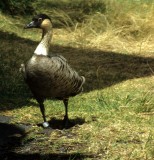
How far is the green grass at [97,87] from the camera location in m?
6.53

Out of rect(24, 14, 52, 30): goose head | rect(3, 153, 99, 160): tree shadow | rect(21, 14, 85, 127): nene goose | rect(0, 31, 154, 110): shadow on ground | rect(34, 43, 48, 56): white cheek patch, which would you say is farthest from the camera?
rect(0, 31, 154, 110): shadow on ground

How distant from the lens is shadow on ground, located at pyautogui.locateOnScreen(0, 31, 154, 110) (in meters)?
9.61

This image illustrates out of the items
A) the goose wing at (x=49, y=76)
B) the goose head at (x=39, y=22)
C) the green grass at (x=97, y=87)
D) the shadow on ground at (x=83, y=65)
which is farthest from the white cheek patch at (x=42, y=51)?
the shadow on ground at (x=83, y=65)

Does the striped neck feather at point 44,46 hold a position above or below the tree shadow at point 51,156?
above

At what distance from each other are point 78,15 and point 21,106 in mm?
9328

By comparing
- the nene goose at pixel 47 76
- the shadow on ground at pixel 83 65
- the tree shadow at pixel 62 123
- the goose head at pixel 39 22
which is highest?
the goose head at pixel 39 22

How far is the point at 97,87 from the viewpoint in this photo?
998cm

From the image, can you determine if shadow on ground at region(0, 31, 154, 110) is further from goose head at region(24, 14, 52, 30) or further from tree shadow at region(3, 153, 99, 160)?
tree shadow at region(3, 153, 99, 160)

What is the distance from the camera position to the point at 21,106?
331 inches

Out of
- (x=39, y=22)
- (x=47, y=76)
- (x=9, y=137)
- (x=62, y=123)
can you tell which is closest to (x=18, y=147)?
(x=9, y=137)

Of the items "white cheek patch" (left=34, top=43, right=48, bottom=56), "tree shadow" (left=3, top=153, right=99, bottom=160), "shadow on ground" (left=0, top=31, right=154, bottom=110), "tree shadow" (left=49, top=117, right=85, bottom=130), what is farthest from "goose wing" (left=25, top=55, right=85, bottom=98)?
"shadow on ground" (left=0, top=31, right=154, bottom=110)

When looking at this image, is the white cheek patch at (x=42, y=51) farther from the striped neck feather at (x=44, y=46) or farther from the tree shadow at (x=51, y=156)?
the tree shadow at (x=51, y=156)

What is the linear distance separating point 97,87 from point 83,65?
1.95m

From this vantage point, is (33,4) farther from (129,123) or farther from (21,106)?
(129,123)
